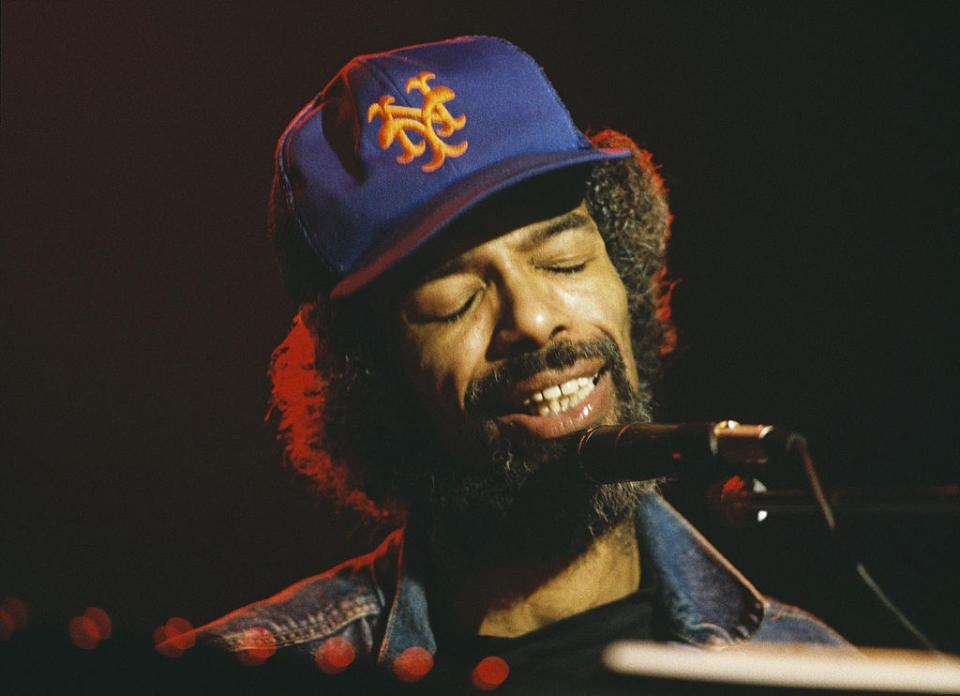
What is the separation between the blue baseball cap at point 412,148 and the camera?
1.65 meters

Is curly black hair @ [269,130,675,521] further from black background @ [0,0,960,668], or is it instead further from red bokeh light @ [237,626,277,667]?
red bokeh light @ [237,626,277,667]

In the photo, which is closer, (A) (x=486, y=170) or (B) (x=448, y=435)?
(A) (x=486, y=170)

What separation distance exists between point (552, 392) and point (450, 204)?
0.43 meters

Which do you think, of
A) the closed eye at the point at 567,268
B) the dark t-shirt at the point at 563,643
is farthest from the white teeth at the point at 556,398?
the dark t-shirt at the point at 563,643

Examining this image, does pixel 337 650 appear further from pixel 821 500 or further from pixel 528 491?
pixel 821 500

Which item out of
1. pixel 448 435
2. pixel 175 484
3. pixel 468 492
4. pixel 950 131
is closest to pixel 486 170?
pixel 448 435

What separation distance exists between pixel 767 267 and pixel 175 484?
2.00 metres

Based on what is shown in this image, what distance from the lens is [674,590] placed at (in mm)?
1791

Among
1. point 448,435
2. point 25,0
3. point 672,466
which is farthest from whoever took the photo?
point 25,0

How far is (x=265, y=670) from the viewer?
2.00ft

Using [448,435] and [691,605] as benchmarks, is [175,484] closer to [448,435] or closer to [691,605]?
[448,435]

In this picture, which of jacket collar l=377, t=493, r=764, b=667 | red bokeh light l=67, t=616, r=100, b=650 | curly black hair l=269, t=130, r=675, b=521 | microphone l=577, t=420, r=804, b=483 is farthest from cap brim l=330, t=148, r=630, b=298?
red bokeh light l=67, t=616, r=100, b=650

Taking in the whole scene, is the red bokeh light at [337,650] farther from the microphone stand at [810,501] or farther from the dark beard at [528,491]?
the microphone stand at [810,501]

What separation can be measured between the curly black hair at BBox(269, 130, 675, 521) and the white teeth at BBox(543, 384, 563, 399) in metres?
0.39
